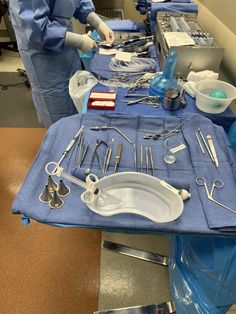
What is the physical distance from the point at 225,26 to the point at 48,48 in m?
1.03

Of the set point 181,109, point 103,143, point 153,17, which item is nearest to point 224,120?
point 181,109

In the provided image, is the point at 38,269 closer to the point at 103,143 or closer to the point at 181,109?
the point at 103,143

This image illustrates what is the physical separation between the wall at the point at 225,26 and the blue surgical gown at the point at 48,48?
81 cm

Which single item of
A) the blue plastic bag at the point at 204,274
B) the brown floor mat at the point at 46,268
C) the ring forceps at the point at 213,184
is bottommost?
the brown floor mat at the point at 46,268

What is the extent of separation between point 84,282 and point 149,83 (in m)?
1.04

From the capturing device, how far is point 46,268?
4.24ft

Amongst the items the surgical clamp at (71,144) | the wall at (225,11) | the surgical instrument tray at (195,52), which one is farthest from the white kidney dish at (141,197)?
the wall at (225,11)

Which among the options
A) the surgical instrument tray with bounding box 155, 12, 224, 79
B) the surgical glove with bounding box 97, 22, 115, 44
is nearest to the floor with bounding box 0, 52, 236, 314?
the surgical instrument tray with bounding box 155, 12, 224, 79

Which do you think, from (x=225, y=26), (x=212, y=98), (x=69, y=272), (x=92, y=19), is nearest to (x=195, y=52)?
(x=212, y=98)

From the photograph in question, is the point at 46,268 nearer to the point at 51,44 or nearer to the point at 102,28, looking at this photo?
the point at 51,44

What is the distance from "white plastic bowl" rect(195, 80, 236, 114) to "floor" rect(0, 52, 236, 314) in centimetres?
80

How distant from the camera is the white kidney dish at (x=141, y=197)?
0.65 m

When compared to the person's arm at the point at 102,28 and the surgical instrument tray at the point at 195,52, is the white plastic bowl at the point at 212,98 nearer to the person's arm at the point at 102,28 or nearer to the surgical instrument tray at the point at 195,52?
the surgical instrument tray at the point at 195,52

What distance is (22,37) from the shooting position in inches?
53.2
